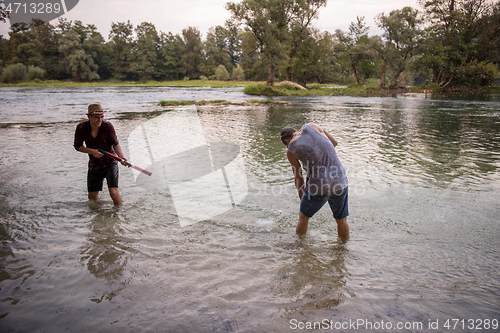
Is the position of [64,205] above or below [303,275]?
above

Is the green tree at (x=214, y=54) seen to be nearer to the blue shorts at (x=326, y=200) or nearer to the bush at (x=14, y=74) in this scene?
the bush at (x=14, y=74)

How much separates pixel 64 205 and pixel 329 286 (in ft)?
17.1

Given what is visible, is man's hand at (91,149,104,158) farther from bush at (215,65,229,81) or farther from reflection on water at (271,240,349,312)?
bush at (215,65,229,81)

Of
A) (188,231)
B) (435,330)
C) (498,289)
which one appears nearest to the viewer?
(435,330)

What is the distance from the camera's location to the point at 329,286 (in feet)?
11.1

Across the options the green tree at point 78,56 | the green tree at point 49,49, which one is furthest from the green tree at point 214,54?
the green tree at point 49,49

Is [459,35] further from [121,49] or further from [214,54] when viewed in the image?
[121,49]

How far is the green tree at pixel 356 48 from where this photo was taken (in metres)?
49.8

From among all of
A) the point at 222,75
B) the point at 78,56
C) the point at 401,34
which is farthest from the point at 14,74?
the point at 401,34

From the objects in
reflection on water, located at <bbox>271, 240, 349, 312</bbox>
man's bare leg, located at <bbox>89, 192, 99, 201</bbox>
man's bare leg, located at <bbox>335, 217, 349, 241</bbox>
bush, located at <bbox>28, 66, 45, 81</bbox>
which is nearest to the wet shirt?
man's bare leg, located at <bbox>89, 192, 99, 201</bbox>

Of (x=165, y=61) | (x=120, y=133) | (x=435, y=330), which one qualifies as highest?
(x=165, y=61)

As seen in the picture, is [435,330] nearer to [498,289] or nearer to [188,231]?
[498,289]

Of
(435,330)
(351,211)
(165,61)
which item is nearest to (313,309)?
(435,330)

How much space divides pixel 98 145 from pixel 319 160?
159 inches
